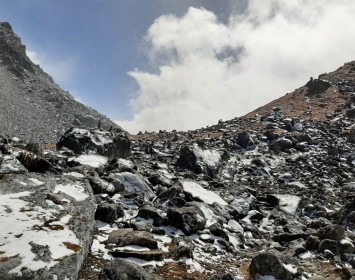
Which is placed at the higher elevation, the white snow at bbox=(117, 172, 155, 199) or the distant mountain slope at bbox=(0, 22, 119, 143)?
the distant mountain slope at bbox=(0, 22, 119, 143)

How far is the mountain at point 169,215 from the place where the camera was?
9.12m

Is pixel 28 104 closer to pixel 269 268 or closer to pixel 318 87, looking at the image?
pixel 318 87

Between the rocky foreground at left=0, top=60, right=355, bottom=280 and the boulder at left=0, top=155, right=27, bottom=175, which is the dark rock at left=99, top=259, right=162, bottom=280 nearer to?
the rocky foreground at left=0, top=60, right=355, bottom=280

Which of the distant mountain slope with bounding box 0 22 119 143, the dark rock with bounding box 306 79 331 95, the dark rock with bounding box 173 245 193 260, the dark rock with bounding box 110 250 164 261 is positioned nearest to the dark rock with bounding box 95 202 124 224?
the dark rock with bounding box 110 250 164 261

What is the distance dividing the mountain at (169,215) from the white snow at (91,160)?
14 cm

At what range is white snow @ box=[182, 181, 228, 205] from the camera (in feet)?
59.7

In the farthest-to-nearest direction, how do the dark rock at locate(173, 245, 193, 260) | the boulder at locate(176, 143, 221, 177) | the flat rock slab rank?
the boulder at locate(176, 143, 221, 177)
the dark rock at locate(173, 245, 193, 260)
the flat rock slab

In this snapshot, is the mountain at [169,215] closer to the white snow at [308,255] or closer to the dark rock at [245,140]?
the white snow at [308,255]

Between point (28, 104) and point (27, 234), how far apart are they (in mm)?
108104

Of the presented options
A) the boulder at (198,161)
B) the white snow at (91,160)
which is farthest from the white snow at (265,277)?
the boulder at (198,161)

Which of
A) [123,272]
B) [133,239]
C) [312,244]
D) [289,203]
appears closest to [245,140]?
[289,203]

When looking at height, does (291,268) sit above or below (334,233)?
below

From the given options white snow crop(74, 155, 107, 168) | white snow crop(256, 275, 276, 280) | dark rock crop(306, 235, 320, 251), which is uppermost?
white snow crop(74, 155, 107, 168)

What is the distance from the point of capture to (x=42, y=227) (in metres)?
9.23
